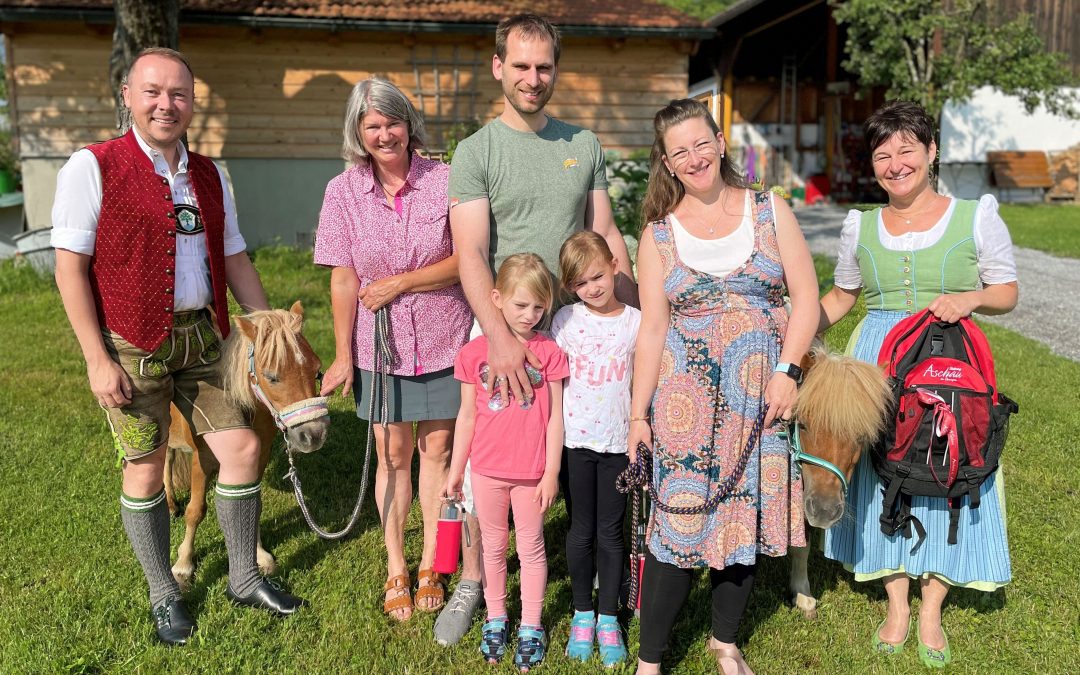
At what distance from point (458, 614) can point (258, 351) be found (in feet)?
4.36

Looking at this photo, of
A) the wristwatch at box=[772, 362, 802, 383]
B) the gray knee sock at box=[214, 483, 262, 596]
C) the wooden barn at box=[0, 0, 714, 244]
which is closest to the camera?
the wristwatch at box=[772, 362, 802, 383]

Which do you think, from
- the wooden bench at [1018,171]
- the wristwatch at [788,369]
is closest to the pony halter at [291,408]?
the wristwatch at [788,369]

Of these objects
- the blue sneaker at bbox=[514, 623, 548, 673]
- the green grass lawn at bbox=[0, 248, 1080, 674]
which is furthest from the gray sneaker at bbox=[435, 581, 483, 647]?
the blue sneaker at bbox=[514, 623, 548, 673]

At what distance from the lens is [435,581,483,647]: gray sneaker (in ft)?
10.3

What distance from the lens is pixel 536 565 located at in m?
2.97

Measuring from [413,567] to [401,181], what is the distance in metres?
1.87

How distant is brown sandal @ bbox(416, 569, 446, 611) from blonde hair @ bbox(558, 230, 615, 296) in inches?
57.9

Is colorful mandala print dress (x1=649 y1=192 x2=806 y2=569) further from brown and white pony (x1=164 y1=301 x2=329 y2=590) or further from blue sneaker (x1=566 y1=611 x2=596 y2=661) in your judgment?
brown and white pony (x1=164 y1=301 x2=329 y2=590)

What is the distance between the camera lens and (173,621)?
311 cm

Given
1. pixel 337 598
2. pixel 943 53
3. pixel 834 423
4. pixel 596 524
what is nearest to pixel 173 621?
pixel 337 598

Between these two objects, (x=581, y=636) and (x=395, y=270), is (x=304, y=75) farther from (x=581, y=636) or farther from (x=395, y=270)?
(x=581, y=636)

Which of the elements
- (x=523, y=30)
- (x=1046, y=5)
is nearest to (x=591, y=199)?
(x=523, y=30)

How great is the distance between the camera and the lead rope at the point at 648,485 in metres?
2.57

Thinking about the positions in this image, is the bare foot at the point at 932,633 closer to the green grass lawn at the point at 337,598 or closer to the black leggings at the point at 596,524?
the green grass lawn at the point at 337,598
